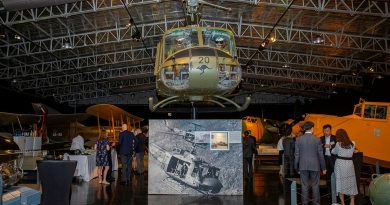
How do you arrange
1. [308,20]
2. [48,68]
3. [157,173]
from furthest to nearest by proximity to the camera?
1. [48,68]
2. [308,20]
3. [157,173]

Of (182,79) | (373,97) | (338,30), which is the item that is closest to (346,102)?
(373,97)

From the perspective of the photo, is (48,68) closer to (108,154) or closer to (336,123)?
(108,154)

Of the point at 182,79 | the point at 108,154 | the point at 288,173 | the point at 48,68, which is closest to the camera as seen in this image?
the point at 182,79

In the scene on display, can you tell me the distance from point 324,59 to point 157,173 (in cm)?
1863

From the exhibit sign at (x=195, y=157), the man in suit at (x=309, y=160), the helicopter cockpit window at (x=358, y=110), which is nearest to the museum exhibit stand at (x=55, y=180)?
the exhibit sign at (x=195, y=157)

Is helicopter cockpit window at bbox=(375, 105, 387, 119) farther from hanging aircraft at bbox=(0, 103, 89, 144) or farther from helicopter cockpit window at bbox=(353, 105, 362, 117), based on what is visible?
hanging aircraft at bbox=(0, 103, 89, 144)

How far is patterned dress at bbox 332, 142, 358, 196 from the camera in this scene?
24.6 feet

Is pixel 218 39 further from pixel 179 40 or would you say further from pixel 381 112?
pixel 381 112

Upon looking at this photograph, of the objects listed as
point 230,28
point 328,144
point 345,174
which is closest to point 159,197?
point 328,144

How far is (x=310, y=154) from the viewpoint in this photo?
7.33 m

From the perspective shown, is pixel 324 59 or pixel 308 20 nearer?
pixel 308 20

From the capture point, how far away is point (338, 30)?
19.3m

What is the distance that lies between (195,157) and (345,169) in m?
3.60

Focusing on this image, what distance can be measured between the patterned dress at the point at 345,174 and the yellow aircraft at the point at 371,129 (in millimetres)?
4047
